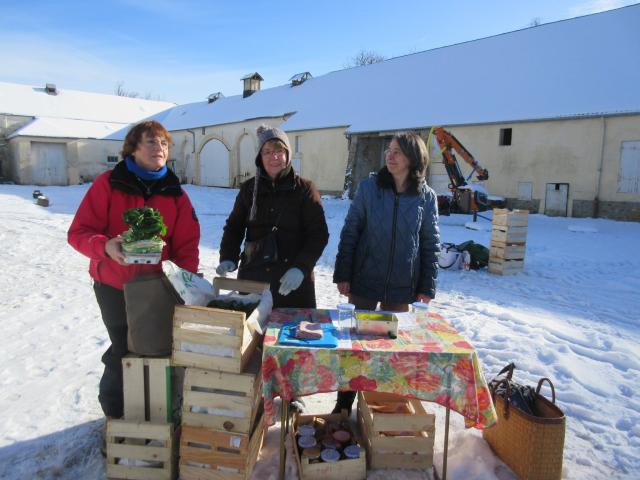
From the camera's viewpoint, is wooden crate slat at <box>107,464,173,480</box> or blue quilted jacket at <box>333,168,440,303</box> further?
blue quilted jacket at <box>333,168,440,303</box>

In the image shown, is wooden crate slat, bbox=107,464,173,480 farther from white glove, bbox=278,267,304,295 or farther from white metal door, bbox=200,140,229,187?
white metal door, bbox=200,140,229,187

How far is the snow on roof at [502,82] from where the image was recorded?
14.4 meters

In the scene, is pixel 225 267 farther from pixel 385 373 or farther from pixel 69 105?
pixel 69 105

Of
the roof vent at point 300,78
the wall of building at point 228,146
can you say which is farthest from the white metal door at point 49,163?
the roof vent at point 300,78

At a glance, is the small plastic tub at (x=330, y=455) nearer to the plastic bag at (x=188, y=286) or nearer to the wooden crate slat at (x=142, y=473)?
the wooden crate slat at (x=142, y=473)

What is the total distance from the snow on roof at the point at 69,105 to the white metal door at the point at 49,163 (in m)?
3.52

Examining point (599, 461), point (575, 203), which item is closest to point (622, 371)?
point (599, 461)

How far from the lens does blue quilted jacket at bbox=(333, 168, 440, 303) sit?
3143mm

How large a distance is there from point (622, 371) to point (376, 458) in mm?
2782

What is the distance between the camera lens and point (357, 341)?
7.95 feet

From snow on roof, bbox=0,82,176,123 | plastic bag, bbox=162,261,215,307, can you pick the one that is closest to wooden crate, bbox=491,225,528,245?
plastic bag, bbox=162,261,215,307

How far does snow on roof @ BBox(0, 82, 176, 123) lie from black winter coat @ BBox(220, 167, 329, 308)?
106 ft

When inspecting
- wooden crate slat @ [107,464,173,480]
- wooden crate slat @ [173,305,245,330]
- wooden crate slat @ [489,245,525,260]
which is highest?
wooden crate slat @ [173,305,245,330]

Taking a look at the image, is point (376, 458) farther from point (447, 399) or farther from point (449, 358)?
point (449, 358)
